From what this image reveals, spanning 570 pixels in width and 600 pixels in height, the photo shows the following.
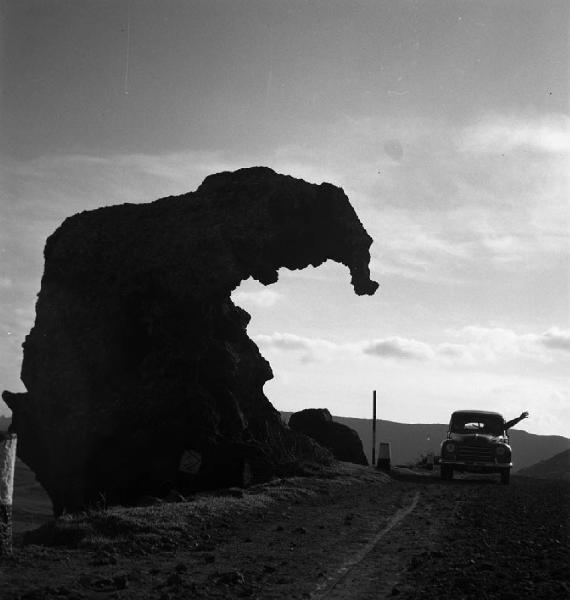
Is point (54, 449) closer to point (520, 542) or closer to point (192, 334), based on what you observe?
Answer: point (192, 334)

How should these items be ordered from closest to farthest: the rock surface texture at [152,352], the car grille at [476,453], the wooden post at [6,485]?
the wooden post at [6,485] < the rock surface texture at [152,352] < the car grille at [476,453]

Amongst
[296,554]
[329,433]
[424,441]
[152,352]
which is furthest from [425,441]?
[296,554]

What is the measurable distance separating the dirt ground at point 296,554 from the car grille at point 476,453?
1112 cm

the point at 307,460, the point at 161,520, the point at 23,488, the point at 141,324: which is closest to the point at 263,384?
the point at 307,460

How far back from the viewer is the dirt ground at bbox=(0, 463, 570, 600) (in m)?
6.27

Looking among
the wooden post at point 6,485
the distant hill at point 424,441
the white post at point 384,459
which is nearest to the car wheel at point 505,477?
the white post at point 384,459

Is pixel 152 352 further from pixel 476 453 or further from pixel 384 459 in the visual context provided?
pixel 476 453

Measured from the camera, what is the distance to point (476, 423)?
2648 cm

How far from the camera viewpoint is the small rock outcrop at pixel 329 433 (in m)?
30.1

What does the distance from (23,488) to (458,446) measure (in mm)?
59894

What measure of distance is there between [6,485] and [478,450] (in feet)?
66.7

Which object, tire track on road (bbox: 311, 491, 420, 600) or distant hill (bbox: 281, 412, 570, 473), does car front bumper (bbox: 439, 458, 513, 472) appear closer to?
tire track on road (bbox: 311, 491, 420, 600)

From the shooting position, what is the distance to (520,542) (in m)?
9.07

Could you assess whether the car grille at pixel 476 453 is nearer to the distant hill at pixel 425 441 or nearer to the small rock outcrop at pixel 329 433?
the small rock outcrop at pixel 329 433
